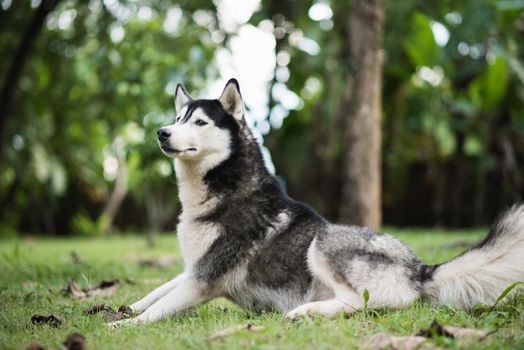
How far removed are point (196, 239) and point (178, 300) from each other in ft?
1.52

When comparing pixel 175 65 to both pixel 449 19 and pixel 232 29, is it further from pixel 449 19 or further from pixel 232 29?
pixel 449 19

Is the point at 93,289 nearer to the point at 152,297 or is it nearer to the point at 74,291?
the point at 74,291

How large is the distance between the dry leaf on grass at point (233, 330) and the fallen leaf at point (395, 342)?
67cm

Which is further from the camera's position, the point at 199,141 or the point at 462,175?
the point at 462,175

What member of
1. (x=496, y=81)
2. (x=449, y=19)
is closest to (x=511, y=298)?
(x=496, y=81)

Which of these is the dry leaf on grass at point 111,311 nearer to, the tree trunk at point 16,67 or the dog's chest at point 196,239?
the dog's chest at point 196,239

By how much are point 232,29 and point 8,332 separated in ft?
32.4

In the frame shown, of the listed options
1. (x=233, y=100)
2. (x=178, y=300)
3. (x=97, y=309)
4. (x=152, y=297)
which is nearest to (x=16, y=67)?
(x=233, y=100)

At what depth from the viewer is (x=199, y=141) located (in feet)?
14.1

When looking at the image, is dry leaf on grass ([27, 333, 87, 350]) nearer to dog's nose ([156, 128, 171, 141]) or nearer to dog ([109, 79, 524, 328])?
dog ([109, 79, 524, 328])

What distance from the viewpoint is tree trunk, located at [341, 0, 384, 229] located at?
8.30m

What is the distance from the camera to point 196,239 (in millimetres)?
4152


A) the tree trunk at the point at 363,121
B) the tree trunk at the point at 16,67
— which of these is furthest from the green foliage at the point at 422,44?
the tree trunk at the point at 16,67

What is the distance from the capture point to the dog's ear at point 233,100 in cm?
440
